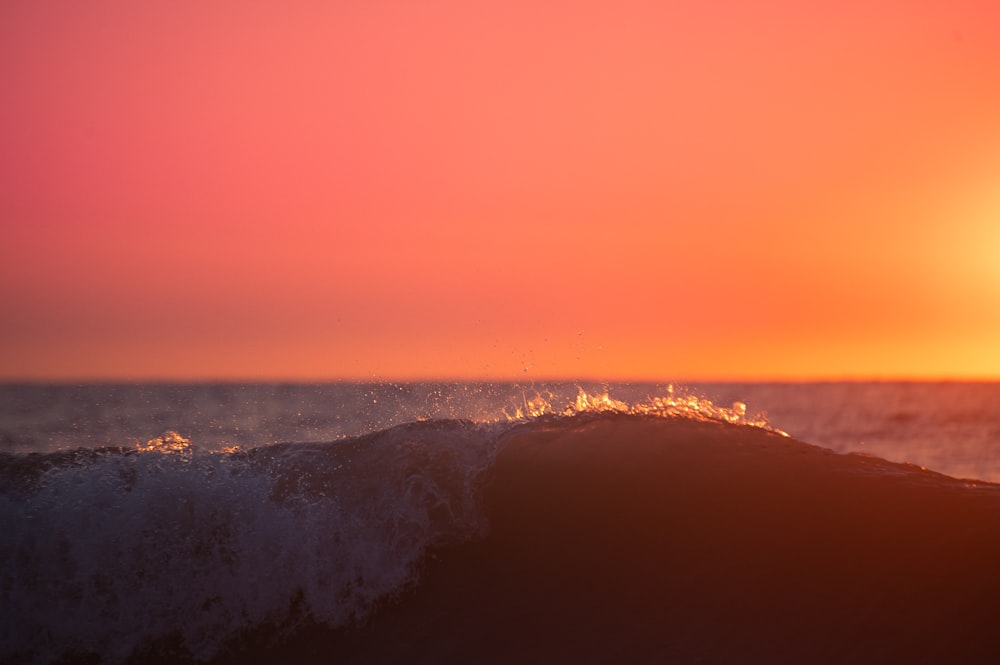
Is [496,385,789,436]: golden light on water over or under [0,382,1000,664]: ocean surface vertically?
over

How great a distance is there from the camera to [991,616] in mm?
5688

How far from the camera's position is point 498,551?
7219mm

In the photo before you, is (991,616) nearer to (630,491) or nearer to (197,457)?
(630,491)

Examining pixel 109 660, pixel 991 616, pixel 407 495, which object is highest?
pixel 407 495

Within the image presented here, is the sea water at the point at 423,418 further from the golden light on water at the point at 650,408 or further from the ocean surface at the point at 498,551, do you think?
the ocean surface at the point at 498,551

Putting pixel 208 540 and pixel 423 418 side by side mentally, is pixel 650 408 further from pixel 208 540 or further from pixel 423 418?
pixel 208 540

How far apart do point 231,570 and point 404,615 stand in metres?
1.31

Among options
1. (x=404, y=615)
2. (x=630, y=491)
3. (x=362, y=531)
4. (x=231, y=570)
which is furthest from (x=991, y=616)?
(x=231, y=570)

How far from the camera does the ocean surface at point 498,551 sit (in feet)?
19.6

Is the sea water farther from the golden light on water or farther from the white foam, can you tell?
the white foam

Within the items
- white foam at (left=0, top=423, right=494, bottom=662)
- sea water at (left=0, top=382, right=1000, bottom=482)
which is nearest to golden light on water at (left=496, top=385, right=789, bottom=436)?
sea water at (left=0, top=382, right=1000, bottom=482)

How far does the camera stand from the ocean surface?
235 inches

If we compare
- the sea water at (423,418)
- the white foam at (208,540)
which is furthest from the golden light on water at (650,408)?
the white foam at (208,540)

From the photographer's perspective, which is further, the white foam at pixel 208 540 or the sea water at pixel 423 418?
the sea water at pixel 423 418
